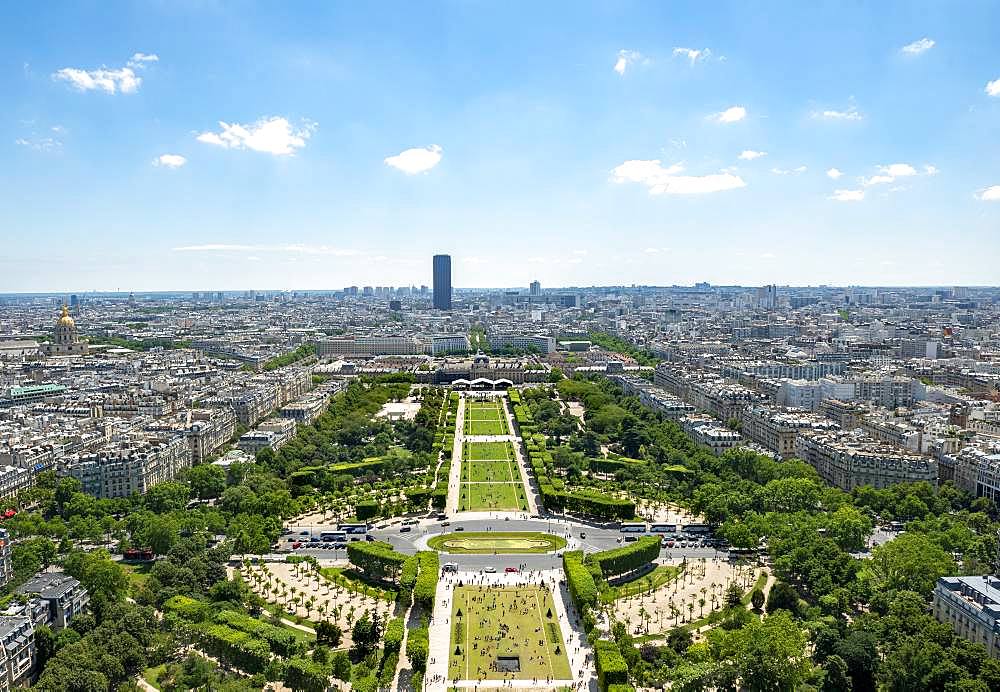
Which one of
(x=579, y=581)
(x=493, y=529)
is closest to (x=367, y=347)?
(x=493, y=529)

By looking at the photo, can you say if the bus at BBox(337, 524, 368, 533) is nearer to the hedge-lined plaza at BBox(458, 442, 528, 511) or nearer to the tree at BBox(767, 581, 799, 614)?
the hedge-lined plaza at BBox(458, 442, 528, 511)

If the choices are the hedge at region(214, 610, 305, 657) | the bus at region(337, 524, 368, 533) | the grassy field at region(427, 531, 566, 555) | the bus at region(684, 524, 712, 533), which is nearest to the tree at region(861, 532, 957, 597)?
the bus at region(684, 524, 712, 533)

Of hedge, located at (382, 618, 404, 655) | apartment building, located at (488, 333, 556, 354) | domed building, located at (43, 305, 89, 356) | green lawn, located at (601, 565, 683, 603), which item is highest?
domed building, located at (43, 305, 89, 356)

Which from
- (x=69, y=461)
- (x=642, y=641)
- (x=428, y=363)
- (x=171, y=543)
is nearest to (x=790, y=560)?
(x=642, y=641)

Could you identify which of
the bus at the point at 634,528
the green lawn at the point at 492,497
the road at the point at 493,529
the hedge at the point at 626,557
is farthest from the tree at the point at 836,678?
the green lawn at the point at 492,497

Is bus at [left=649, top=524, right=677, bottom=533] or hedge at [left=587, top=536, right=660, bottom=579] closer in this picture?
hedge at [left=587, top=536, right=660, bottom=579]

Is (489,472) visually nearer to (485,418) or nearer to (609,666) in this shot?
(485,418)

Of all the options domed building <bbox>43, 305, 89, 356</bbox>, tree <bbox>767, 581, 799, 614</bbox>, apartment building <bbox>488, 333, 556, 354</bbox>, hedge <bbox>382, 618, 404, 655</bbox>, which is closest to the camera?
hedge <bbox>382, 618, 404, 655</bbox>

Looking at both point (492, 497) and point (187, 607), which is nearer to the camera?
point (187, 607)
